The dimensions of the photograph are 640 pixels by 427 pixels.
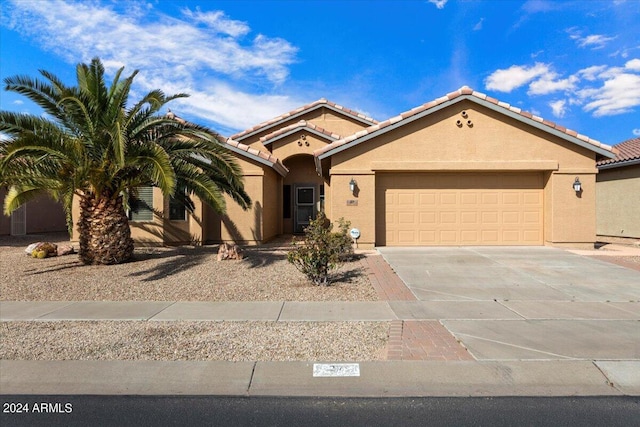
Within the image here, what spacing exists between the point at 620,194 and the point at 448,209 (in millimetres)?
9506

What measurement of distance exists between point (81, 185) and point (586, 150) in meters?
14.9

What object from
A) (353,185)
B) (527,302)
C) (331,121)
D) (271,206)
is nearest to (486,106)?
(353,185)

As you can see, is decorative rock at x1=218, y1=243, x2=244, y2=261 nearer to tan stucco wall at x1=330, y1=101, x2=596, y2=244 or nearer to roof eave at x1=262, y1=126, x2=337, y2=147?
tan stucco wall at x1=330, y1=101, x2=596, y2=244

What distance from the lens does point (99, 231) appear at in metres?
10.7

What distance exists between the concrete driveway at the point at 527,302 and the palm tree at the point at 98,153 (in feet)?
18.0

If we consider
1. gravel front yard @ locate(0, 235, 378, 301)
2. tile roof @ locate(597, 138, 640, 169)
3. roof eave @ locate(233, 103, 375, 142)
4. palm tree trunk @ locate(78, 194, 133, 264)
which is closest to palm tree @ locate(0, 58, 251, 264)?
palm tree trunk @ locate(78, 194, 133, 264)

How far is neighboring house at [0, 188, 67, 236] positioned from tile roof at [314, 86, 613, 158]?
1572cm

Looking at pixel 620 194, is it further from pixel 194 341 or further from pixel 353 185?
pixel 194 341

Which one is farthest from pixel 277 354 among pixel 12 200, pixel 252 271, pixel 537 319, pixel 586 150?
pixel 586 150

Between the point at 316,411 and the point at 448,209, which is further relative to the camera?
the point at 448,209

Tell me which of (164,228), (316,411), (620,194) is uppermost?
(620,194)

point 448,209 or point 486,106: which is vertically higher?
point 486,106

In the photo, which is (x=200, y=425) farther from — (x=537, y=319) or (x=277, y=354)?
(x=537, y=319)

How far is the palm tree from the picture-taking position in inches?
377
